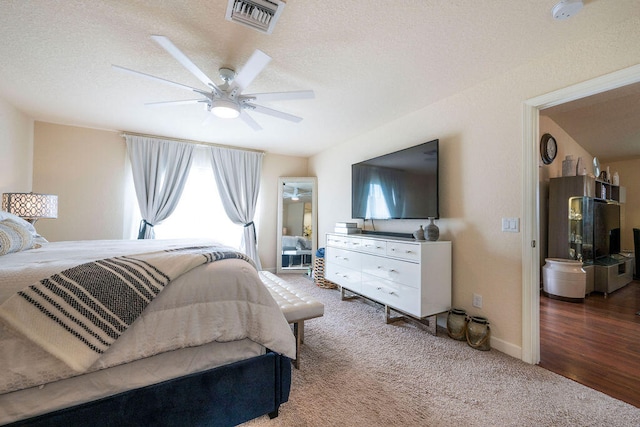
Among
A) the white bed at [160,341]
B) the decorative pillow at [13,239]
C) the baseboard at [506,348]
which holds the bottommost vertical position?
the baseboard at [506,348]

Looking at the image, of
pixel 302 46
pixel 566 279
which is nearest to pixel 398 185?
pixel 302 46

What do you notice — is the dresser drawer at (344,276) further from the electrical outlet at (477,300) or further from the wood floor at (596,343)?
the wood floor at (596,343)

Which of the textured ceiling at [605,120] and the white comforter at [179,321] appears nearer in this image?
the white comforter at [179,321]

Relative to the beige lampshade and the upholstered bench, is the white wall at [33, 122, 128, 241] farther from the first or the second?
the upholstered bench

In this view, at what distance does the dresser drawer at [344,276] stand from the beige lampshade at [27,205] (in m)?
3.30

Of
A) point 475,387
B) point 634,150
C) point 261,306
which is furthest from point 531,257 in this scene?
point 634,150

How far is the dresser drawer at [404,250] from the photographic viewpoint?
229cm

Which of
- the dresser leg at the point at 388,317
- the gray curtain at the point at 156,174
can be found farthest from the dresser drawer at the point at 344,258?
the gray curtain at the point at 156,174

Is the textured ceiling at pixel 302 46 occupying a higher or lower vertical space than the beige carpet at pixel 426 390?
higher

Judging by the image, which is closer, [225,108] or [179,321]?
[179,321]

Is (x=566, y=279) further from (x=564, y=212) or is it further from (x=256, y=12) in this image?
(x=256, y=12)

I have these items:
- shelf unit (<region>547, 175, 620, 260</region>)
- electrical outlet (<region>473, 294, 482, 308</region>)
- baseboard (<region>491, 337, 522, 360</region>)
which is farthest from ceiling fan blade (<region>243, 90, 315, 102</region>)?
shelf unit (<region>547, 175, 620, 260</region>)

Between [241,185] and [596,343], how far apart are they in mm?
4805

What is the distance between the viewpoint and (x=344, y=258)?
3.27m
